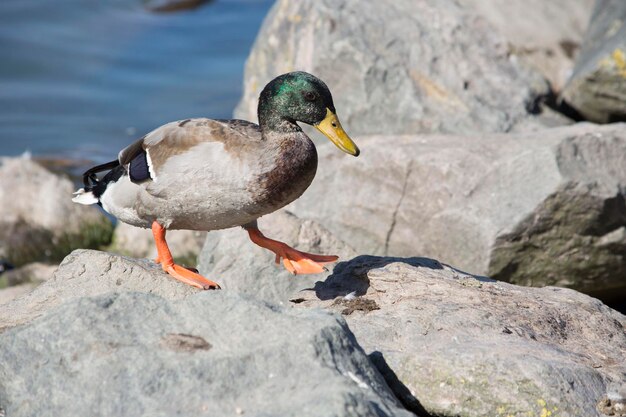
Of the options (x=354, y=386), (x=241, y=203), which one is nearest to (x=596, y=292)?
(x=241, y=203)

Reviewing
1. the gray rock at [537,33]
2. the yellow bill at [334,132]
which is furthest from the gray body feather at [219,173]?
the gray rock at [537,33]

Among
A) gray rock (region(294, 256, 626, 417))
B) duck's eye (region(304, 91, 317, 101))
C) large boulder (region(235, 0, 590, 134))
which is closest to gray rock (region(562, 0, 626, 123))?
large boulder (region(235, 0, 590, 134))

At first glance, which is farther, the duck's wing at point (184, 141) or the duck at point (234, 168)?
the duck's wing at point (184, 141)

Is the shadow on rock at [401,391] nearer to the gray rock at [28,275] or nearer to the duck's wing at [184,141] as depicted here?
the duck's wing at [184,141]

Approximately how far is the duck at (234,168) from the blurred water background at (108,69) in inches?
274

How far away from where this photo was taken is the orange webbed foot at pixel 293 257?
5504mm

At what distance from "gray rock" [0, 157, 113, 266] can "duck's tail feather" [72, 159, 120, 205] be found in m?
3.20

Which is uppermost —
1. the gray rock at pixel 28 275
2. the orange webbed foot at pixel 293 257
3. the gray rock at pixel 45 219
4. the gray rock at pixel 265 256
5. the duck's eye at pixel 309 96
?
the duck's eye at pixel 309 96

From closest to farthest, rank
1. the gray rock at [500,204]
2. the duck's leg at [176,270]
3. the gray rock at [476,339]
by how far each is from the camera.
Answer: the gray rock at [476,339] → the duck's leg at [176,270] → the gray rock at [500,204]

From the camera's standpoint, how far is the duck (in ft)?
16.8

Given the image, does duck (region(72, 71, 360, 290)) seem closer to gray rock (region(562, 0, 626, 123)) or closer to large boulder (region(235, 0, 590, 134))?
large boulder (region(235, 0, 590, 134))

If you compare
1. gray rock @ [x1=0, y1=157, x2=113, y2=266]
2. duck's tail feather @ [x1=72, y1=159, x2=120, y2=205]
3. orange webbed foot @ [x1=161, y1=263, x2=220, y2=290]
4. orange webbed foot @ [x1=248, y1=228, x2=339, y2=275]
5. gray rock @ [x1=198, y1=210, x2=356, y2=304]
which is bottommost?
gray rock @ [x1=0, y1=157, x2=113, y2=266]

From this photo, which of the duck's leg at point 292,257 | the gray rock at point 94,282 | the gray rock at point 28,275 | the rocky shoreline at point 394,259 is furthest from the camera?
the gray rock at point 28,275

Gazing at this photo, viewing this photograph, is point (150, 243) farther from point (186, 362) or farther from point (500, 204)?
point (186, 362)
